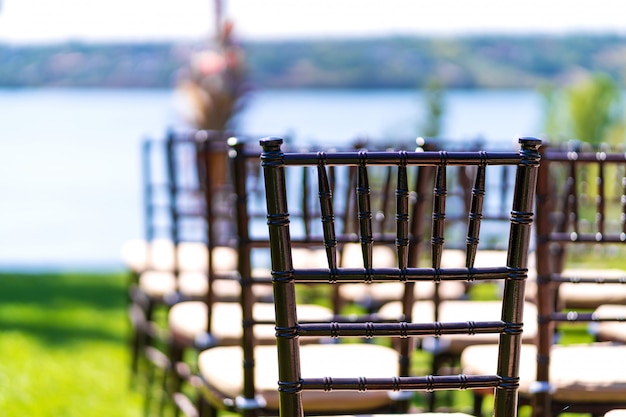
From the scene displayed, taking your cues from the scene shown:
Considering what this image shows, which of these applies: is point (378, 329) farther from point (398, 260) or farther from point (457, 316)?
point (457, 316)

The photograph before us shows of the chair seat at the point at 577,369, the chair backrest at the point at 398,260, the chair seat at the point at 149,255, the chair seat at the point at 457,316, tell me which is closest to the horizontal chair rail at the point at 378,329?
the chair backrest at the point at 398,260

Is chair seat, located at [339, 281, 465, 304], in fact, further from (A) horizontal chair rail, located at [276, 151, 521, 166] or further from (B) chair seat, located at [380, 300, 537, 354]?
(A) horizontal chair rail, located at [276, 151, 521, 166]

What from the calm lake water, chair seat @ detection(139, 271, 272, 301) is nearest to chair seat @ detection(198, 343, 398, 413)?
chair seat @ detection(139, 271, 272, 301)

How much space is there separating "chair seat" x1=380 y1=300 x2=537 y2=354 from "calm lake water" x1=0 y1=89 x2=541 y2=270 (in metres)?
0.74

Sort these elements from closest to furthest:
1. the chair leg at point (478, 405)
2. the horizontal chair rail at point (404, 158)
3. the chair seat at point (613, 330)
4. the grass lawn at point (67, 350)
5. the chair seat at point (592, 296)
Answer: the horizontal chair rail at point (404, 158) < the chair leg at point (478, 405) < the chair seat at point (613, 330) < the chair seat at point (592, 296) < the grass lawn at point (67, 350)

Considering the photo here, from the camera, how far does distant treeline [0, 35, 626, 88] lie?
14.6 metres

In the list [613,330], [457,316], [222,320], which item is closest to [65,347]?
[222,320]

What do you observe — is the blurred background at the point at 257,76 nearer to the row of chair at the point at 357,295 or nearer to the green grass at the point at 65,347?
the row of chair at the point at 357,295

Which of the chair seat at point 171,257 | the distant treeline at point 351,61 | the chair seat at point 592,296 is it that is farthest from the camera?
the distant treeline at point 351,61

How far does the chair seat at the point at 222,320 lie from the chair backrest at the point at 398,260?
975 mm

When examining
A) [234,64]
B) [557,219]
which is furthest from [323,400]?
[234,64]

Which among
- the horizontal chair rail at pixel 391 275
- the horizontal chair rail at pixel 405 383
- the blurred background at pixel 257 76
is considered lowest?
the horizontal chair rail at pixel 405 383

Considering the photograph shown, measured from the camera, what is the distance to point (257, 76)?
2312 cm

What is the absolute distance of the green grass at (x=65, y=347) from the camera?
341 centimetres
